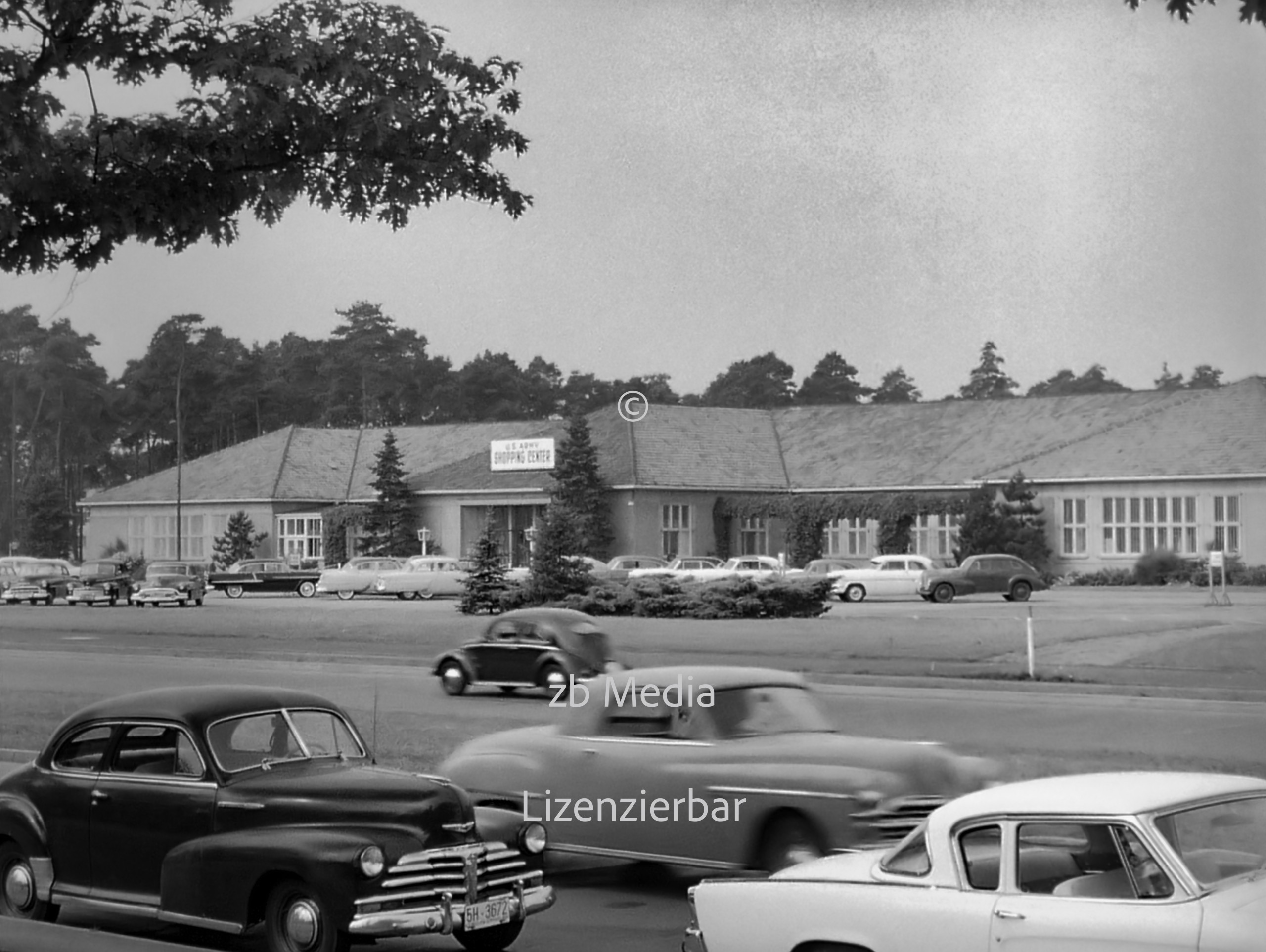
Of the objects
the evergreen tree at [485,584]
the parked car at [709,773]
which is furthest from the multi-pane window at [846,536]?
the parked car at [709,773]

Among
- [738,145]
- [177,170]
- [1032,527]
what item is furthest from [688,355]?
[1032,527]

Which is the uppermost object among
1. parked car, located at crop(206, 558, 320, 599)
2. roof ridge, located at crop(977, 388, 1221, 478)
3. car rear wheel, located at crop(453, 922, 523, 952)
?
roof ridge, located at crop(977, 388, 1221, 478)

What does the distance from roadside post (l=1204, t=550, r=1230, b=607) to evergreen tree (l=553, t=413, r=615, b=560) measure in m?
5.71

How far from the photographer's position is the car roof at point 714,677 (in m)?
10.0

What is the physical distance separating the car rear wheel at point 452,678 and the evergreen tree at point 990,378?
6615 mm

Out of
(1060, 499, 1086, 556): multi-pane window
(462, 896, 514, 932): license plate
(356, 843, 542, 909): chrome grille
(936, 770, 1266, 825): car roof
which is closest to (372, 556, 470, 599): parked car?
(1060, 499, 1086, 556): multi-pane window

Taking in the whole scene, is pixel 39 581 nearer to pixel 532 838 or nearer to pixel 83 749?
pixel 83 749

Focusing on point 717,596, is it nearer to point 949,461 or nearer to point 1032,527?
point 949,461

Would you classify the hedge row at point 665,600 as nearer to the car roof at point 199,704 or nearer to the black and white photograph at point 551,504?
the black and white photograph at point 551,504

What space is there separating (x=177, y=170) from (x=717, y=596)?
22.0ft

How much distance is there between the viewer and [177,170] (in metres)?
12.5

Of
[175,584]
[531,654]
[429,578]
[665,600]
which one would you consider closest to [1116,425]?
[665,600]

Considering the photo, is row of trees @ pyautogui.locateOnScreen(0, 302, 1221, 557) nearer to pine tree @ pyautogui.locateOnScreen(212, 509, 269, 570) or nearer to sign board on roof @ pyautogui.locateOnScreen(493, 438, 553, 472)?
sign board on roof @ pyautogui.locateOnScreen(493, 438, 553, 472)

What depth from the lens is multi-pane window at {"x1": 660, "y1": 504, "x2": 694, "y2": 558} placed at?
50.2 feet
